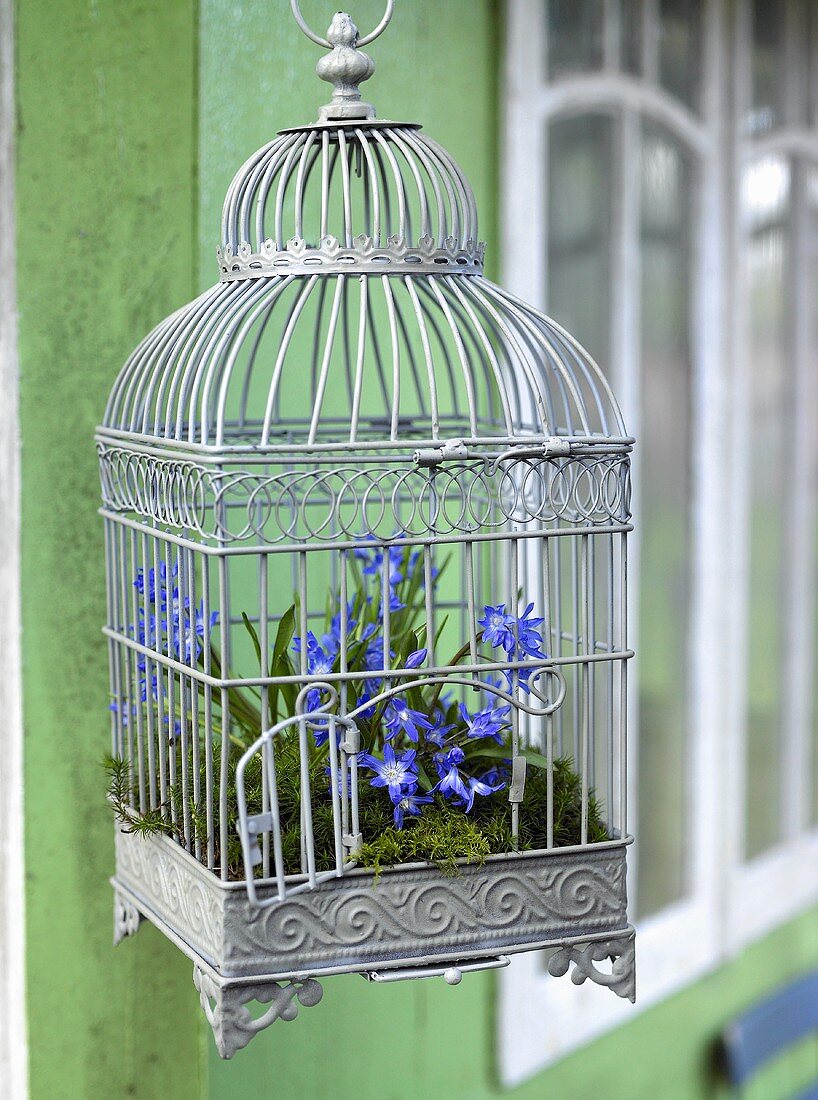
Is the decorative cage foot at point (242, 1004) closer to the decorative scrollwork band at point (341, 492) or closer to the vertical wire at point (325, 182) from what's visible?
the decorative scrollwork band at point (341, 492)

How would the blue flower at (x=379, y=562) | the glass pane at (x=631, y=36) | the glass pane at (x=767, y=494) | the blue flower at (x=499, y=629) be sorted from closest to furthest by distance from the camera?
1. the blue flower at (x=499, y=629)
2. the blue flower at (x=379, y=562)
3. the glass pane at (x=631, y=36)
4. the glass pane at (x=767, y=494)

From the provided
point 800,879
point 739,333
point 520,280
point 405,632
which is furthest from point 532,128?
point 800,879

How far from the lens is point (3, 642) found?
140cm

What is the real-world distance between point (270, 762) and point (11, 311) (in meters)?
0.63

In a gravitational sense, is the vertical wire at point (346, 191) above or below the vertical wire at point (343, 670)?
above

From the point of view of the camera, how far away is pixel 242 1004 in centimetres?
104

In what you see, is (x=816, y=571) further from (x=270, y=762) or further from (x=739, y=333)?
(x=270, y=762)

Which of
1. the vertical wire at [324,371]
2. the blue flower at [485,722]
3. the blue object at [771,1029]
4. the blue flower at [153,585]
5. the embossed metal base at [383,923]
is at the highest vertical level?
the vertical wire at [324,371]

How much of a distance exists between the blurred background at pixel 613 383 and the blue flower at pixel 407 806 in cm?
49

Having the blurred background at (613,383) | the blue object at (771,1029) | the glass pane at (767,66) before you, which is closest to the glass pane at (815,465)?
the blurred background at (613,383)

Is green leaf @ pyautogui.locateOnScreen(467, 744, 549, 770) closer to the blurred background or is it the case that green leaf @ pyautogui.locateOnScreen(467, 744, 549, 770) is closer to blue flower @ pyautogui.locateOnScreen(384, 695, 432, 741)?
blue flower @ pyautogui.locateOnScreen(384, 695, 432, 741)

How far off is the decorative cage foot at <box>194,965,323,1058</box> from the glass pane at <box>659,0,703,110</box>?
64.4 inches

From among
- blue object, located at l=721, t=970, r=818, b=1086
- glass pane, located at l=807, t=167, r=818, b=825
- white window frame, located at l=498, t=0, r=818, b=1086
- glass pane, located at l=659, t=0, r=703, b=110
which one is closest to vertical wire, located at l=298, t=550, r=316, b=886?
white window frame, located at l=498, t=0, r=818, b=1086

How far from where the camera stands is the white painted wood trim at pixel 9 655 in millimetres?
1352
